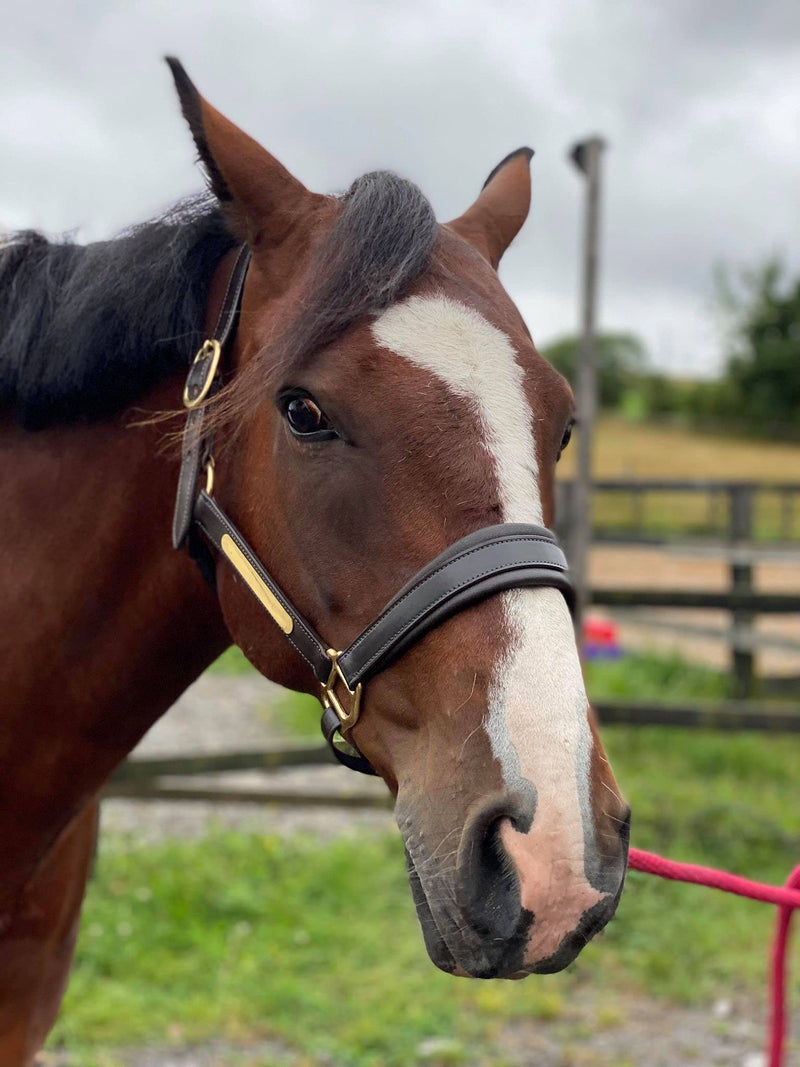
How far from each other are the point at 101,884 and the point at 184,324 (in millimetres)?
3722

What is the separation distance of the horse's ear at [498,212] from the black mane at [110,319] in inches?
20.2

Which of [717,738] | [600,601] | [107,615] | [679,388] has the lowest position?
[679,388]

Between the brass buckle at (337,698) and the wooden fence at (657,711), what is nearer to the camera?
the brass buckle at (337,698)

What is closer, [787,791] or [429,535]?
[429,535]

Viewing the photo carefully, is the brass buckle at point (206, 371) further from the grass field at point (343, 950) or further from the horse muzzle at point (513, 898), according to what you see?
the grass field at point (343, 950)

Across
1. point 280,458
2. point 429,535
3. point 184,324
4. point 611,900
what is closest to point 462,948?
point 611,900

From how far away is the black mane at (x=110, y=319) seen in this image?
194cm

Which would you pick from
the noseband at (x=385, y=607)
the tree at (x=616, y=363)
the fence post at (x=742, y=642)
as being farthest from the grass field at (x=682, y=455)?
the noseband at (x=385, y=607)

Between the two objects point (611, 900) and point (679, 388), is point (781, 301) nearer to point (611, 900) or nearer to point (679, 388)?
point (679, 388)

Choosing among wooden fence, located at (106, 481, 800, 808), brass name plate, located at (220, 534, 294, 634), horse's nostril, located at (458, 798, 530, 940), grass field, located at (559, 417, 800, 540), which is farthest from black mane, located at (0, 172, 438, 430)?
grass field, located at (559, 417, 800, 540)

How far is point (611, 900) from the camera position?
53.4 inches

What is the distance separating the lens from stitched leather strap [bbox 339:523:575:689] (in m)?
1.47

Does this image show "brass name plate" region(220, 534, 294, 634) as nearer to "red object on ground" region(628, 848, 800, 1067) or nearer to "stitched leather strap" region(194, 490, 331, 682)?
"stitched leather strap" region(194, 490, 331, 682)

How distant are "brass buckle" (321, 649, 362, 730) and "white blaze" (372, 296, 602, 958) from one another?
29cm
